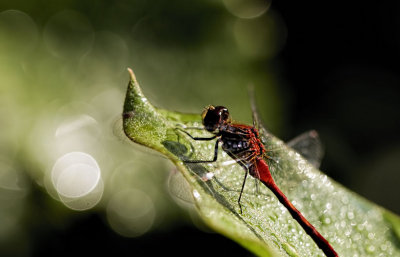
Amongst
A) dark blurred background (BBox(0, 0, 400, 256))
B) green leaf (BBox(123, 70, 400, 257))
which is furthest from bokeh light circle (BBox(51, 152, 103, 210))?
green leaf (BBox(123, 70, 400, 257))

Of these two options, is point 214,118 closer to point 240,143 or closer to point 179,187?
point 240,143

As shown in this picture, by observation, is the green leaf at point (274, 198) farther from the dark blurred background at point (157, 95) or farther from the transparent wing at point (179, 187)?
the dark blurred background at point (157, 95)

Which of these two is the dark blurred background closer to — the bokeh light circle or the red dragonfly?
the bokeh light circle

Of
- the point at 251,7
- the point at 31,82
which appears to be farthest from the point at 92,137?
the point at 251,7

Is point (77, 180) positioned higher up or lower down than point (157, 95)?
lower down

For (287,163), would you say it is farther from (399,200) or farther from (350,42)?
(350,42)

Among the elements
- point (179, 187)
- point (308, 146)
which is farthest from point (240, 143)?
point (308, 146)

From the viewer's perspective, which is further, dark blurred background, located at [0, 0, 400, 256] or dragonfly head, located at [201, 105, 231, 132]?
dark blurred background, located at [0, 0, 400, 256]
